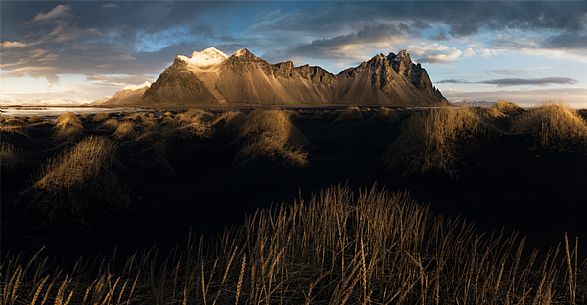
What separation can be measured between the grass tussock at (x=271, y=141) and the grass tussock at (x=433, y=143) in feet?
8.40

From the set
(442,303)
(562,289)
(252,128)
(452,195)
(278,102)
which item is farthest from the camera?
(278,102)

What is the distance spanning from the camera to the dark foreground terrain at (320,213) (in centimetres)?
364

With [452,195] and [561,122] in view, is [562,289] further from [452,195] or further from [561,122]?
[561,122]

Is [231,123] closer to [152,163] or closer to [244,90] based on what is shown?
[152,163]

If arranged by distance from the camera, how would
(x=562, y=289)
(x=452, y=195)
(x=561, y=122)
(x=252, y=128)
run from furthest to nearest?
(x=252, y=128) → (x=561, y=122) → (x=452, y=195) → (x=562, y=289)

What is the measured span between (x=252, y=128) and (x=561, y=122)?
9500 mm

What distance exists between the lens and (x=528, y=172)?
9.12 m

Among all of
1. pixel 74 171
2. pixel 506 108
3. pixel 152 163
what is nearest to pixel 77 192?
pixel 74 171

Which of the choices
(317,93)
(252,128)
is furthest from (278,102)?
(252,128)

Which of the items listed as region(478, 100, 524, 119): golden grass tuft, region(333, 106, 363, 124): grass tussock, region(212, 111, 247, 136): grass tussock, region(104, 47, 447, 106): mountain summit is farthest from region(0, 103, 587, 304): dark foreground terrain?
region(104, 47, 447, 106): mountain summit

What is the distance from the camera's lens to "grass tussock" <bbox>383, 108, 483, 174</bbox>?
9547mm

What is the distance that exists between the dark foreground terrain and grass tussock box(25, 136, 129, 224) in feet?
0.08

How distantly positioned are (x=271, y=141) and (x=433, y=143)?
4.65 meters

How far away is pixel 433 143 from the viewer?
32.5 feet
